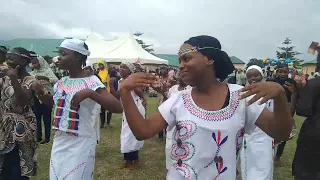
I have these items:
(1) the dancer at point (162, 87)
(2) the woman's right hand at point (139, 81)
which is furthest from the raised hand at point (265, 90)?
(1) the dancer at point (162, 87)

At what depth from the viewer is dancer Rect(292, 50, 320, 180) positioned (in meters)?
2.98

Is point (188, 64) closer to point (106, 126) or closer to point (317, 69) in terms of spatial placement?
point (317, 69)

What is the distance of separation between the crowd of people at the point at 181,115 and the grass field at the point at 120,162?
1246 mm

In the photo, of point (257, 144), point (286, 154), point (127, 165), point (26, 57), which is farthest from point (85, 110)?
point (286, 154)

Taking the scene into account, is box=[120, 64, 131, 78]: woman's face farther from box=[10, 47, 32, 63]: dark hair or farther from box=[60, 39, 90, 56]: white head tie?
box=[60, 39, 90, 56]: white head tie

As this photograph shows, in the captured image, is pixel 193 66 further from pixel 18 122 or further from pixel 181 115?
pixel 18 122

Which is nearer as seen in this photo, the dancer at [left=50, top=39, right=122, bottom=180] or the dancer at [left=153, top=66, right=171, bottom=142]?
the dancer at [left=153, top=66, right=171, bottom=142]

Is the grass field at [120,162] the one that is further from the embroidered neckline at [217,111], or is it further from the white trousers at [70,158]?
the embroidered neckline at [217,111]

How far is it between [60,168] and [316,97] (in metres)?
2.37

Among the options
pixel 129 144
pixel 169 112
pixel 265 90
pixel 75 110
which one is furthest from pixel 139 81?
pixel 129 144

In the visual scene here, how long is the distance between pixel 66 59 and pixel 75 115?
55 centimetres

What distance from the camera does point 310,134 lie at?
3035 millimetres

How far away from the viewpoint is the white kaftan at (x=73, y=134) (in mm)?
3123

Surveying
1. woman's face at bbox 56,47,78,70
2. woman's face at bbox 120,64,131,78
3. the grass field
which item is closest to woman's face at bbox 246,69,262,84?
the grass field
